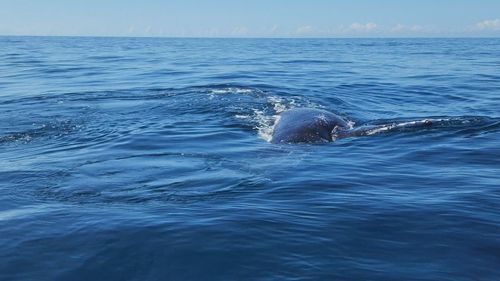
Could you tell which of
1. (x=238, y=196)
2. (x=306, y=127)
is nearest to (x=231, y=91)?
(x=306, y=127)

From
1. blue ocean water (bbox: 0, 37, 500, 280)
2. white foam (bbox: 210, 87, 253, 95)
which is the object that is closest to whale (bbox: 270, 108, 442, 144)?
blue ocean water (bbox: 0, 37, 500, 280)

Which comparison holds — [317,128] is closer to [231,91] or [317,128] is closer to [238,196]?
[238,196]

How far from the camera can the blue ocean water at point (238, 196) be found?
5.81m

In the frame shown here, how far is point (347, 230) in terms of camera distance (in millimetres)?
6648

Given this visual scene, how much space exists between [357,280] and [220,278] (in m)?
1.33

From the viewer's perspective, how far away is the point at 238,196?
7.98 meters

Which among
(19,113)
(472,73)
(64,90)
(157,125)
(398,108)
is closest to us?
(157,125)

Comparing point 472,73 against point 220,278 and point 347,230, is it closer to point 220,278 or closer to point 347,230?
point 347,230

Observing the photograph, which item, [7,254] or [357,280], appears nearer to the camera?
[357,280]

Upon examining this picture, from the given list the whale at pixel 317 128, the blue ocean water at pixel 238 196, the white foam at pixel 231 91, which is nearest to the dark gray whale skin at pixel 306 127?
the whale at pixel 317 128

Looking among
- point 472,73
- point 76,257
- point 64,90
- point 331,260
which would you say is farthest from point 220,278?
point 472,73

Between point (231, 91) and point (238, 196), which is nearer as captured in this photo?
point (238, 196)

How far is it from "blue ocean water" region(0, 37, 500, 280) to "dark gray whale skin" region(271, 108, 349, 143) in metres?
0.40

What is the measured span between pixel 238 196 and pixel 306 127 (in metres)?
4.44
